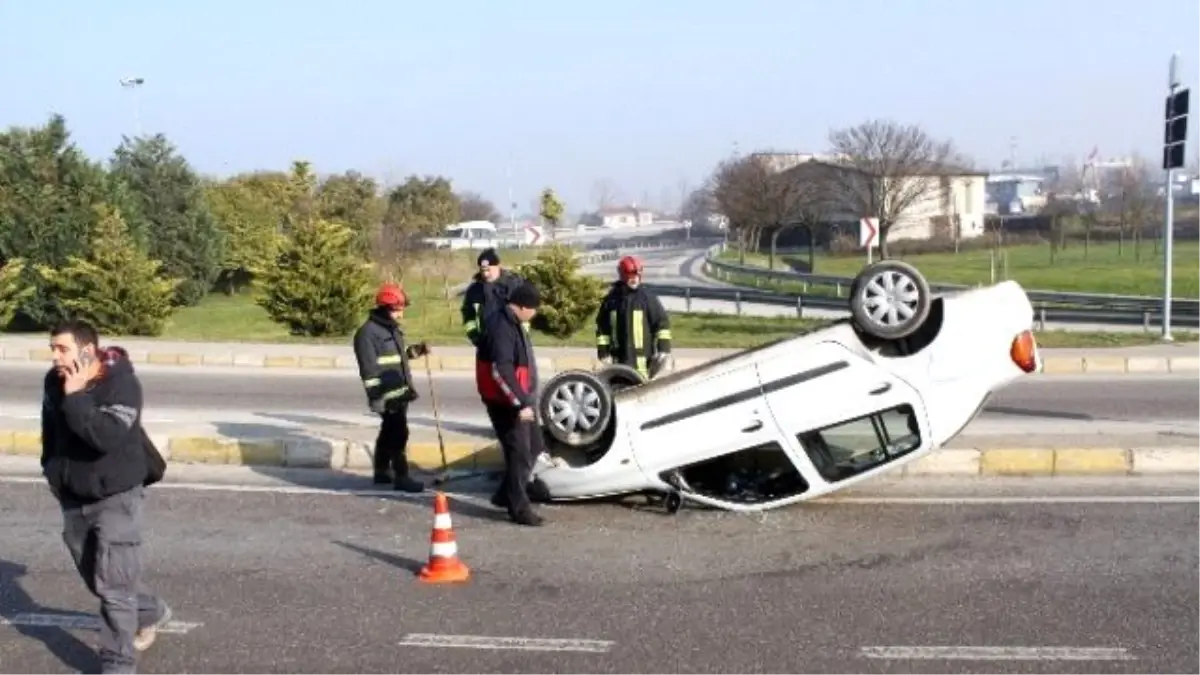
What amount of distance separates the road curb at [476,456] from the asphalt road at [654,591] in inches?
28.9

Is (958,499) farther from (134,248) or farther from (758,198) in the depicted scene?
(758,198)

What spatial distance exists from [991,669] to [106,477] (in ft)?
12.7

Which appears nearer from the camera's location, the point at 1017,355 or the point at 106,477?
the point at 106,477

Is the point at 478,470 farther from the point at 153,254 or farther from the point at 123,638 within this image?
the point at 153,254

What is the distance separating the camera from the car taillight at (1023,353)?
7.54 meters

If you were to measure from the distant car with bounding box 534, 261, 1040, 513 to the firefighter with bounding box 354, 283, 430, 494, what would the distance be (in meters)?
1.75

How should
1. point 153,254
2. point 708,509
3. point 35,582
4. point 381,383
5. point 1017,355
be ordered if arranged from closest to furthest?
1. point 35,582
2. point 1017,355
3. point 708,509
4. point 381,383
5. point 153,254

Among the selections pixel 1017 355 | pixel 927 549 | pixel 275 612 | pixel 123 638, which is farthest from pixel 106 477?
pixel 1017 355

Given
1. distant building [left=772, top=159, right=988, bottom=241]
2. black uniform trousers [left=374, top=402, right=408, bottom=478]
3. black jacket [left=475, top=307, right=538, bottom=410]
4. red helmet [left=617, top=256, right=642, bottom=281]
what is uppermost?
distant building [left=772, top=159, right=988, bottom=241]

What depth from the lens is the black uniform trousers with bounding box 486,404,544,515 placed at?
25.6 feet

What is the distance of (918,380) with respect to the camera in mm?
7535

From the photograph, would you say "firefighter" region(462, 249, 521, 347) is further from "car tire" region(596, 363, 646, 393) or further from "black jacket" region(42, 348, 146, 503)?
"black jacket" region(42, 348, 146, 503)

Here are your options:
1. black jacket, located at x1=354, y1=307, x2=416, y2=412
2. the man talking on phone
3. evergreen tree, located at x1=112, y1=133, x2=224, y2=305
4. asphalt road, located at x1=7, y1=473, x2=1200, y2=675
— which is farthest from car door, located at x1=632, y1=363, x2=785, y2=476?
evergreen tree, located at x1=112, y1=133, x2=224, y2=305

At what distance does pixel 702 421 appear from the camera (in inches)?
303
